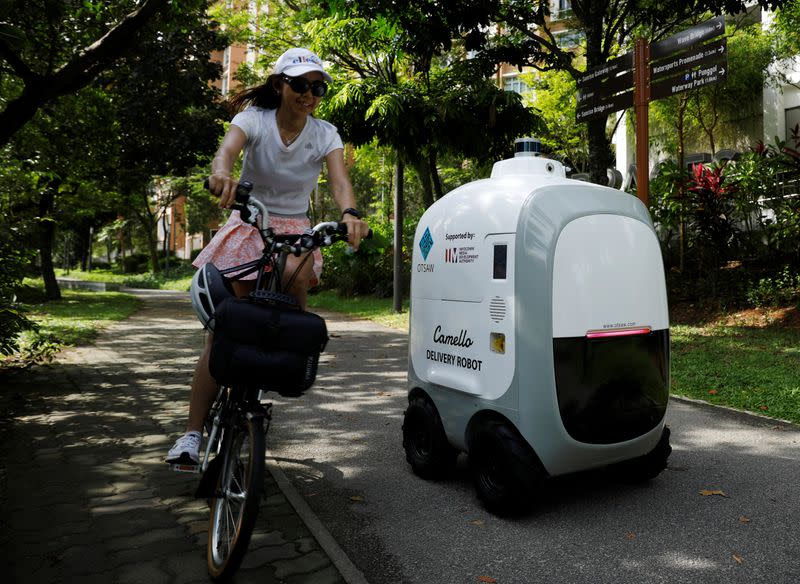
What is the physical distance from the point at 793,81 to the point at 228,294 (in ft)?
57.9

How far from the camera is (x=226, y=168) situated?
279 cm

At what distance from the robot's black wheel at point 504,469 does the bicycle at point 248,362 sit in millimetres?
1020

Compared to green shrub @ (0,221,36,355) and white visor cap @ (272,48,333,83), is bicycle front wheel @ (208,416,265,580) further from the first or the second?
green shrub @ (0,221,36,355)

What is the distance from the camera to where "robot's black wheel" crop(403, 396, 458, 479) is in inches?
144

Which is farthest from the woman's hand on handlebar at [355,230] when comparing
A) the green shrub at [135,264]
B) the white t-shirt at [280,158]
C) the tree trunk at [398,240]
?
the green shrub at [135,264]

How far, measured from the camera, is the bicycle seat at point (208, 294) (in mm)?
2723

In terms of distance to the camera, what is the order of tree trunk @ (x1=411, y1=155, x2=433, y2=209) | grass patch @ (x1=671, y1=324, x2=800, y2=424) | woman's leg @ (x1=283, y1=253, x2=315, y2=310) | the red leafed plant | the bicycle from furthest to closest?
tree trunk @ (x1=411, y1=155, x2=433, y2=209) < the red leafed plant < grass patch @ (x1=671, y1=324, x2=800, y2=424) < woman's leg @ (x1=283, y1=253, x2=315, y2=310) < the bicycle

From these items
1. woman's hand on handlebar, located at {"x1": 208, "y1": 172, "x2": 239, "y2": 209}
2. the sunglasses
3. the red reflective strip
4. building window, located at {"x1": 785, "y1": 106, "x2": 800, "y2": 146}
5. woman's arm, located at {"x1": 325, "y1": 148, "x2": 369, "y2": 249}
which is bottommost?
the red reflective strip

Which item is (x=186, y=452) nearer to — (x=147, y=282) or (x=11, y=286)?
(x=11, y=286)

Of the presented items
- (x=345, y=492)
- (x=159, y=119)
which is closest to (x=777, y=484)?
(x=345, y=492)

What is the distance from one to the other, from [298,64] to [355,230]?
822mm

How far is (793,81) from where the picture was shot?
1622cm

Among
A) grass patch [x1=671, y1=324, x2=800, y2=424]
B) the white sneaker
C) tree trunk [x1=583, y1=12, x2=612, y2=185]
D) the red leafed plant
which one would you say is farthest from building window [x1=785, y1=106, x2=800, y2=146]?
the white sneaker

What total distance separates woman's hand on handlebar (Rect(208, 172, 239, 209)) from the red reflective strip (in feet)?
5.51
